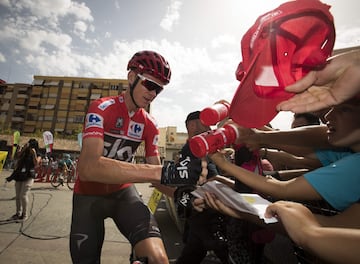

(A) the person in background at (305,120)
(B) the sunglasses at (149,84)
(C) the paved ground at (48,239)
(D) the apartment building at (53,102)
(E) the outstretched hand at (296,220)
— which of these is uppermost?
(D) the apartment building at (53,102)

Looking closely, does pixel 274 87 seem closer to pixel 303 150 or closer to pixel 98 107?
pixel 303 150

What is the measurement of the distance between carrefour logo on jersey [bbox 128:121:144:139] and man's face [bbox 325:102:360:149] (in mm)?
1879

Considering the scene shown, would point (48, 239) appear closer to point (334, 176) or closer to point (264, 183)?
point (264, 183)

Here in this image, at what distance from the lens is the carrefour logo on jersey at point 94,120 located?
2.09 meters

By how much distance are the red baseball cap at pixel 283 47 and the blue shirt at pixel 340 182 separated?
0.70m

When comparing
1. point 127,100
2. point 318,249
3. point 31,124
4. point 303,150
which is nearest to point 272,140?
point 303,150

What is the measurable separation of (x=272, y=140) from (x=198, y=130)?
4.65 ft

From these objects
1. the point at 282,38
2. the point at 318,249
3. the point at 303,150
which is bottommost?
the point at 318,249

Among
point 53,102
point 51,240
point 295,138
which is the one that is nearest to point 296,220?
point 295,138

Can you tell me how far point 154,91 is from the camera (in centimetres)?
249

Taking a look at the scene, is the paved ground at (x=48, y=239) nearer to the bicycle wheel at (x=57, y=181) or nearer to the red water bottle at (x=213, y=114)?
the red water bottle at (x=213, y=114)

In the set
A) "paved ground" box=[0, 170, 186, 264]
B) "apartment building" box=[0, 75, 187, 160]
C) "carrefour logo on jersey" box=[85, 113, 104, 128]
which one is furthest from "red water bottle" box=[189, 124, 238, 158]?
"apartment building" box=[0, 75, 187, 160]

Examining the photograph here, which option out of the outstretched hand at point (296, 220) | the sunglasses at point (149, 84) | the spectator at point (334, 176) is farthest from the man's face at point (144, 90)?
the outstretched hand at point (296, 220)

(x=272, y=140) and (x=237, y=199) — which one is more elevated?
(x=272, y=140)
